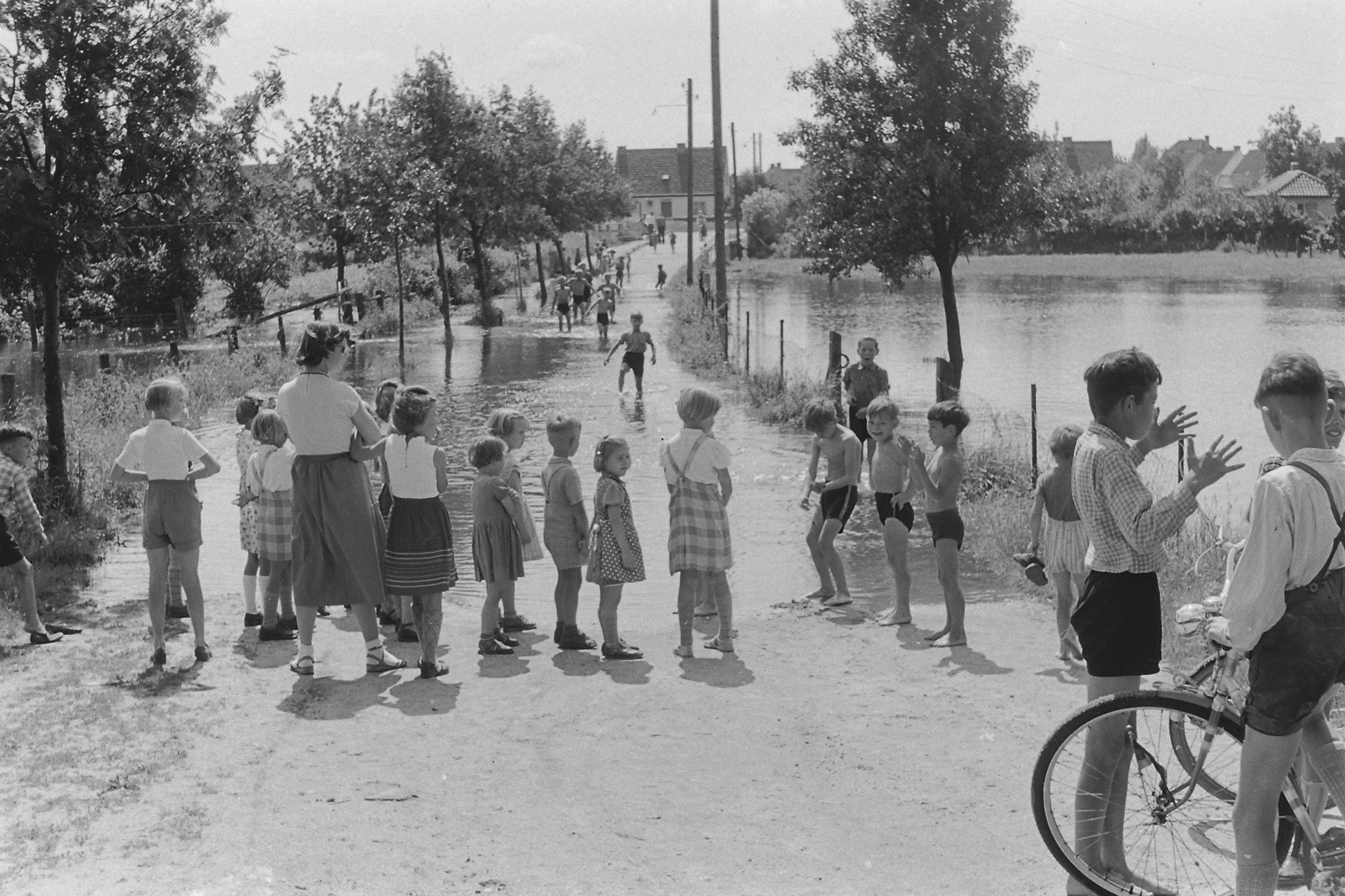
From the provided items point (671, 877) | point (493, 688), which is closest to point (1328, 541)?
point (671, 877)

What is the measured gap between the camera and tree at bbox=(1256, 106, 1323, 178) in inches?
4902

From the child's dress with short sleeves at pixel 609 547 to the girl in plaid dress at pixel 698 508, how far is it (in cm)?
22

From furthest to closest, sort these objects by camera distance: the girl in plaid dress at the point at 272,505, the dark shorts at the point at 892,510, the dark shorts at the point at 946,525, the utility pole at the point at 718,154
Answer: the utility pole at the point at 718,154 < the dark shorts at the point at 892,510 < the girl in plaid dress at the point at 272,505 < the dark shorts at the point at 946,525

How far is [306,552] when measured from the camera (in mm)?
7496

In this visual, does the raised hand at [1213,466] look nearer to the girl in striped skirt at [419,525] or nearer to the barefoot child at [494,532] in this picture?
the girl in striped skirt at [419,525]

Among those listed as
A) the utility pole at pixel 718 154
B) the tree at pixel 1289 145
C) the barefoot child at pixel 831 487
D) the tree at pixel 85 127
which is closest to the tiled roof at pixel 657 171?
the tree at pixel 1289 145

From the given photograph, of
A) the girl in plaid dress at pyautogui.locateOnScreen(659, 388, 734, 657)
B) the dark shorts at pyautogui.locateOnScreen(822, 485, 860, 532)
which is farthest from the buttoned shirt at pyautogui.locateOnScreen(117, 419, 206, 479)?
the dark shorts at pyautogui.locateOnScreen(822, 485, 860, 532)

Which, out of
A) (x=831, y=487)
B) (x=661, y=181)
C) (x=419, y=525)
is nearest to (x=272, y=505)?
(x=419, y=525)

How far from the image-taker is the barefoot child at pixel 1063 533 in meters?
7.41

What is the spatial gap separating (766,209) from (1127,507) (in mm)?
98765

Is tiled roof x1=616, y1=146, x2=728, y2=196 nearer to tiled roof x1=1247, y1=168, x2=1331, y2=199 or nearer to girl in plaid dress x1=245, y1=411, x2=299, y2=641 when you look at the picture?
tiled roof x1=1247, y1=168, x2=1331, y2=199

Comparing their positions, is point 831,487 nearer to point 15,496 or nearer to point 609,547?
point 609,547

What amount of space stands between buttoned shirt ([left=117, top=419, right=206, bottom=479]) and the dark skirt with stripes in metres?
1.11

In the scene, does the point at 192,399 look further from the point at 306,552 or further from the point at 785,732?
the point at 785,732
